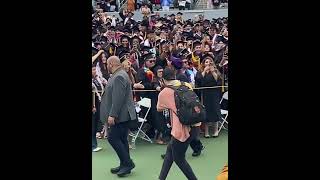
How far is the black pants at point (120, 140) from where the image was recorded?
4.54 meters

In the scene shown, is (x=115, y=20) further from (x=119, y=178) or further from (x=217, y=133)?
(x=119, y=178)

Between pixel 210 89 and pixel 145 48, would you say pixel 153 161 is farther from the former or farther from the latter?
pixel 145 48

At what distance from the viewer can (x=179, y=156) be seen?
13.9 ft

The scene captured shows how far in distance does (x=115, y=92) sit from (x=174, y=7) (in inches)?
280

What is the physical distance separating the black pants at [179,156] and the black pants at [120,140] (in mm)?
493

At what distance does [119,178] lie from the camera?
15.2 ft

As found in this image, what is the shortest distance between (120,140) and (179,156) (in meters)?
0.64

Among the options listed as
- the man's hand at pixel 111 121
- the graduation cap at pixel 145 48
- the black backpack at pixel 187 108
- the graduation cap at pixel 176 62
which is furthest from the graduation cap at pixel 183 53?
the black backpack at pixel 187 108

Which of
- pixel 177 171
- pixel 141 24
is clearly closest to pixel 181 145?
pixel 177 171

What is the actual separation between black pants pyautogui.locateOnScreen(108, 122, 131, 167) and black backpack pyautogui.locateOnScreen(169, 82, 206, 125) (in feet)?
2.25

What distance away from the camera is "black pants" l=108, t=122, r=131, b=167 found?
4.54 meters

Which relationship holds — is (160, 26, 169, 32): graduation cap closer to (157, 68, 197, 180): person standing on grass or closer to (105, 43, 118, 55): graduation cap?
(105, 43, 118, 55): graduation cap

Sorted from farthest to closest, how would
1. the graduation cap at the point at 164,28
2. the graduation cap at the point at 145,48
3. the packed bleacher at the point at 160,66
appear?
the graduation cap at the point at 164,28 < the graduation cap at the point at 145,48 < the packed bleacher at the point at 160,66

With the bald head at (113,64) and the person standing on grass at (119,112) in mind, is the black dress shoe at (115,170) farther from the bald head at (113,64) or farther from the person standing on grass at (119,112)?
the bald head at (113,64)
